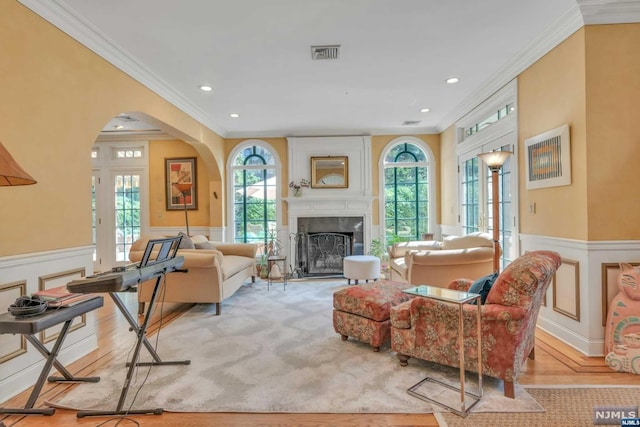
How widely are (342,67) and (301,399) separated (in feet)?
10.3

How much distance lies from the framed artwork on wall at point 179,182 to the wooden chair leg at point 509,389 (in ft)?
18.9

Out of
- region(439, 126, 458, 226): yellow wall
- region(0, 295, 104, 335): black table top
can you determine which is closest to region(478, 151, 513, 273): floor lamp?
region(439, 126, 458, 226): yellow wall

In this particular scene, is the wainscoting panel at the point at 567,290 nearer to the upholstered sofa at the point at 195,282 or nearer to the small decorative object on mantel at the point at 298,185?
the upholstered sofa at the point at 195,282

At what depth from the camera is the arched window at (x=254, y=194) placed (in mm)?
6637

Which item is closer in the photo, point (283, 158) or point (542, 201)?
point (542, 201)

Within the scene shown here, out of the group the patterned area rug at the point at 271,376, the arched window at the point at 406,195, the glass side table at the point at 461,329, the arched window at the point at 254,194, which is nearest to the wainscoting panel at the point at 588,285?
the patterned area rug at the point at 271,376

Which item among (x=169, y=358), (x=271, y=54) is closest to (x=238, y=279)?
(x=169, y=358)

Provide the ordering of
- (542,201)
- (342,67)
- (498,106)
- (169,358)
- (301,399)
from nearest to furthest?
(301,399), (169,358), (542,201), (342,67), (498,106)

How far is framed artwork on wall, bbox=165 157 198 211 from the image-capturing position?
6395mm

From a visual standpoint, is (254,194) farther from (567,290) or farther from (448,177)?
(567,290)

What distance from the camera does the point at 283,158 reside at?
257 inches

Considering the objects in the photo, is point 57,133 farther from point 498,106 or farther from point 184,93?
point 498,106

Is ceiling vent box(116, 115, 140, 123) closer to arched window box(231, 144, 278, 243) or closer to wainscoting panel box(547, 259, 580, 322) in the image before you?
arched window box(231, 144, 278, 243)

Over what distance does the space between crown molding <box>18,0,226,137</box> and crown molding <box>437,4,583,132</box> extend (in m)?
3.91
